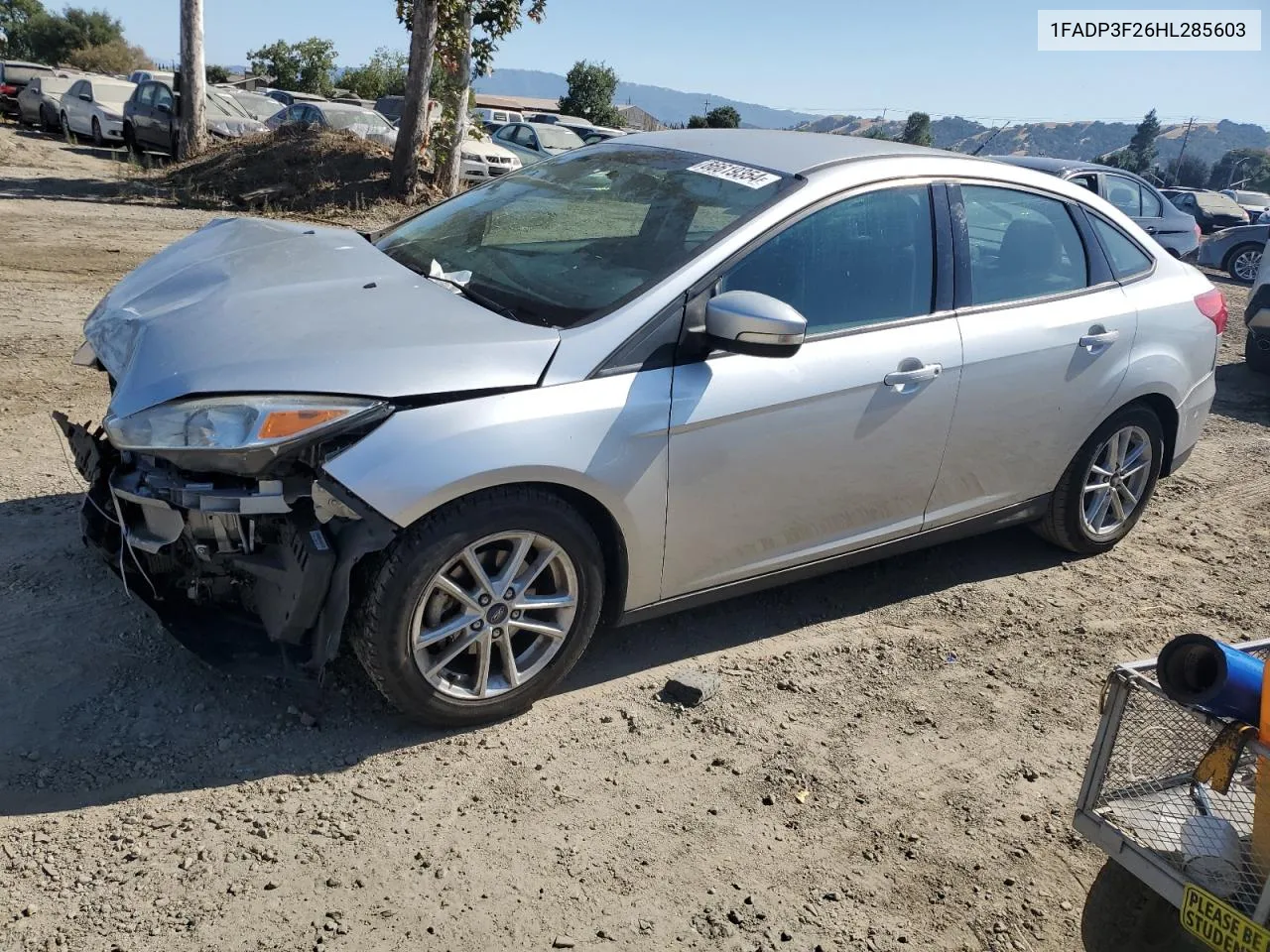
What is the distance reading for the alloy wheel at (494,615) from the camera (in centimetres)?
325

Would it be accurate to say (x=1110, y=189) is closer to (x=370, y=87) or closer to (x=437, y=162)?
(x=437, y=162)

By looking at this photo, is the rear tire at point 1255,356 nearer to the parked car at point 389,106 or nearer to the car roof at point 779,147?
the car roof at point 779,147

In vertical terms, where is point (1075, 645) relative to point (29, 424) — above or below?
below

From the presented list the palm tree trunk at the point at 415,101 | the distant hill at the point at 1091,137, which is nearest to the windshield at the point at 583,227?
the palm tree trunk at the point at 415,101

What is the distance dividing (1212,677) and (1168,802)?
1.33ft

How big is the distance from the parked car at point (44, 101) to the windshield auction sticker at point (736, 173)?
25.9m

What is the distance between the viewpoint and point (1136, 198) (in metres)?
15.2

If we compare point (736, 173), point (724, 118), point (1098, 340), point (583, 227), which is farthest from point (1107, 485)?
point (724, 118)

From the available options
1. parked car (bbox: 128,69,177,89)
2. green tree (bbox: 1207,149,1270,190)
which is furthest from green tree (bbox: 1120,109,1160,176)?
parked car (bbox: 128,69,177,89)

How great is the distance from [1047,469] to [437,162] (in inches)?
500

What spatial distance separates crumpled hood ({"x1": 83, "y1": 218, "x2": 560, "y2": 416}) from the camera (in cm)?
310

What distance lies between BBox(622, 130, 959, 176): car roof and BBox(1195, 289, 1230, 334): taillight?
1.46 meters

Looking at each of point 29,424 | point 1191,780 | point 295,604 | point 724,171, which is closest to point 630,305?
point 724,171

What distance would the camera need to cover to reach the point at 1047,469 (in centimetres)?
472
